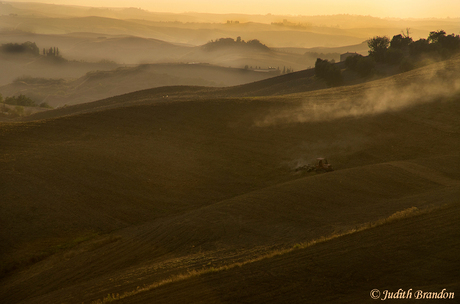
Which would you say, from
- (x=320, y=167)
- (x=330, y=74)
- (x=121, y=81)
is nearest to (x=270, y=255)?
(x=320, y=167)

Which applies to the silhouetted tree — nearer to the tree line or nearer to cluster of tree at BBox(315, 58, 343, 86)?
the tree line

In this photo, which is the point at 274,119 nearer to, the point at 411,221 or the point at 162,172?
the point at 162,172

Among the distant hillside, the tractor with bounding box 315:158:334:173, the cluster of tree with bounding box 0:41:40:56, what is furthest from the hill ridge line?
the cluster of tree with bounding box 0:41:40:56

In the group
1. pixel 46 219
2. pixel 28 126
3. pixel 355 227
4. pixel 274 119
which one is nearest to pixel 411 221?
pixel 355 227

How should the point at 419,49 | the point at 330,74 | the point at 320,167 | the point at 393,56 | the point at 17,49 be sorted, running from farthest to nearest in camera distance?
the point at 17,49, the point at 419,49, the point at 393,56, the point at 330,74, the point at 320,167

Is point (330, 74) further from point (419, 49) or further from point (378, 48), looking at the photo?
point (419, 49)
